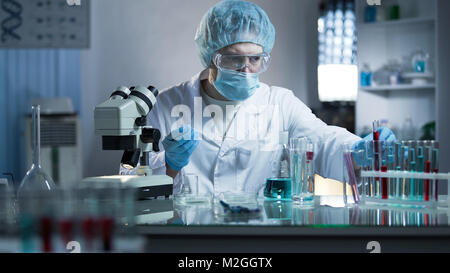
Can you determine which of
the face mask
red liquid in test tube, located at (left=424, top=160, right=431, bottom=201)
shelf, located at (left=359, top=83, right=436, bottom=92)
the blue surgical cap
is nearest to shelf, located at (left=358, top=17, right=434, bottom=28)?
shelf, located at (left=359, top=83, right=436, bottom=92)

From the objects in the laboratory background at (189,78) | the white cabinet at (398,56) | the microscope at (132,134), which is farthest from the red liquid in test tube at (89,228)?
the white cabinet at (398,56)

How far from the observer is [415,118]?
3.59m

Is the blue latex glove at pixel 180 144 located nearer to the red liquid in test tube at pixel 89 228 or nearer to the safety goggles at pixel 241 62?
the safety goggles at pixel 241 62

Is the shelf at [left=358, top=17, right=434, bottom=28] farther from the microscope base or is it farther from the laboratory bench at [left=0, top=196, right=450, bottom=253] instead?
the laboratory bench at [left=0, top=196, right=450, bottom=253]

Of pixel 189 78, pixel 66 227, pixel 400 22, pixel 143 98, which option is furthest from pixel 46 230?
pixel 400 22

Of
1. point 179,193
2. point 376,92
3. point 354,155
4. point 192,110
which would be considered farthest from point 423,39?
point 179,193

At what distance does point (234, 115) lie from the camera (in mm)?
2367

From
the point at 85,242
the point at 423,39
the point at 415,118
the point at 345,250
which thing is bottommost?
the point at 345,250

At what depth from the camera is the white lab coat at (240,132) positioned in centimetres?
222

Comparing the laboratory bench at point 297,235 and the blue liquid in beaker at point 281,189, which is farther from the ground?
the blue liquid in beaker at point 281,189

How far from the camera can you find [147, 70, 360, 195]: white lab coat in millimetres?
2217

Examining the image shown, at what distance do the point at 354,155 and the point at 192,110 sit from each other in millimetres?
1079

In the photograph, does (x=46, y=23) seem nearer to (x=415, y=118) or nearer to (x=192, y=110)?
(x=192, y=110)

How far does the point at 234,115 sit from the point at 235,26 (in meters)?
0.45
